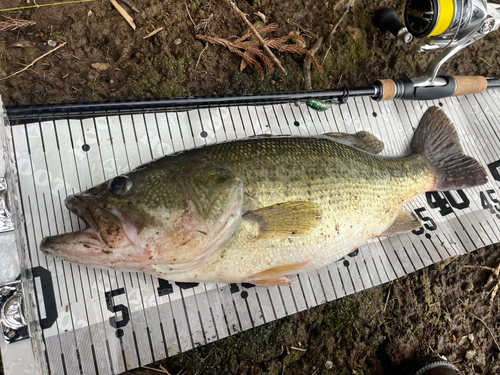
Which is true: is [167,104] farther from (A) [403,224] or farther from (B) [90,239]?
(A) [403,224]

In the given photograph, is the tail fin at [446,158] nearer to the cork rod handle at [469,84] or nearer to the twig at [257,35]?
the cork rod handle at [469,84]

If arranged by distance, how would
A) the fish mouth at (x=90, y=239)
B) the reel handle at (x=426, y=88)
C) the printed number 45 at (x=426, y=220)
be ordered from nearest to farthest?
the fish mouth at (x=90, y=239)
the reel handle at (x=426, y=88)
the printed number 45 at (x=426, y=220)

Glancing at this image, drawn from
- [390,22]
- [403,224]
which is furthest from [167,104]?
[390,22]

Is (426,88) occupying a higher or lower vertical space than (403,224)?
higher

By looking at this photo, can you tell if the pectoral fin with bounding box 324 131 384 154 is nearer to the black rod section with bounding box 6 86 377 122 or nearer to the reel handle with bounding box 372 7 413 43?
the black rod section with bounding box 6 86 377 122

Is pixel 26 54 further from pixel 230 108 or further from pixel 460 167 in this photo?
pixel 460 167

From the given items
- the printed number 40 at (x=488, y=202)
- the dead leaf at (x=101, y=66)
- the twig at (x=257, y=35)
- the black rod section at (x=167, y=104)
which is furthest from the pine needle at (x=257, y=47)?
the printed number 40 at (x=488, y=202)

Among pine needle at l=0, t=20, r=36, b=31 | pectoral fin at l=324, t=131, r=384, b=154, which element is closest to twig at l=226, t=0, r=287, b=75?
pectoral fin at l=324, t=131, r=384, b=154
